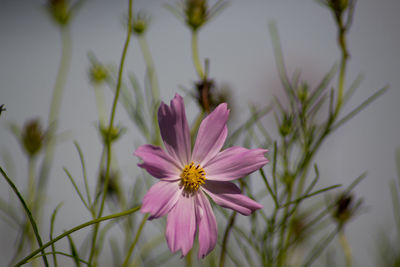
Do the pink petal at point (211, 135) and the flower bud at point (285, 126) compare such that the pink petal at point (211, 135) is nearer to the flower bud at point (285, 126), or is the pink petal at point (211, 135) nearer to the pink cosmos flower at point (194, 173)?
the pink cosmos flower at point (194, 173)

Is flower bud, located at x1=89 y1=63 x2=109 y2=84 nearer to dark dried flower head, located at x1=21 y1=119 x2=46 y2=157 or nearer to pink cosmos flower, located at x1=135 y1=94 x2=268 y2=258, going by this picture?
dark dried flower head, located at x1=21 y1=119 x2=46 y2=157

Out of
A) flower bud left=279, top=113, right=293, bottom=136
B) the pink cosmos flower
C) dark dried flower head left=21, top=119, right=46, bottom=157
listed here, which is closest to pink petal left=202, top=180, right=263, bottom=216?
the pink cosmos flower

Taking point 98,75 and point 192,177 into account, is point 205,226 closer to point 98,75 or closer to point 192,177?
point 192,177

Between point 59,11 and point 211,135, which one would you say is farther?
point 59,11

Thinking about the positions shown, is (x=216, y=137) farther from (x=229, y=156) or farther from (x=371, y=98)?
(x=371, y=98)

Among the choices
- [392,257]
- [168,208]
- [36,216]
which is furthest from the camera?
[392,257]

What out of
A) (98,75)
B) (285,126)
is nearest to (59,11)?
(98,75)

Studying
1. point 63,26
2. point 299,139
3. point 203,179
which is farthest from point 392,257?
point 63,26
